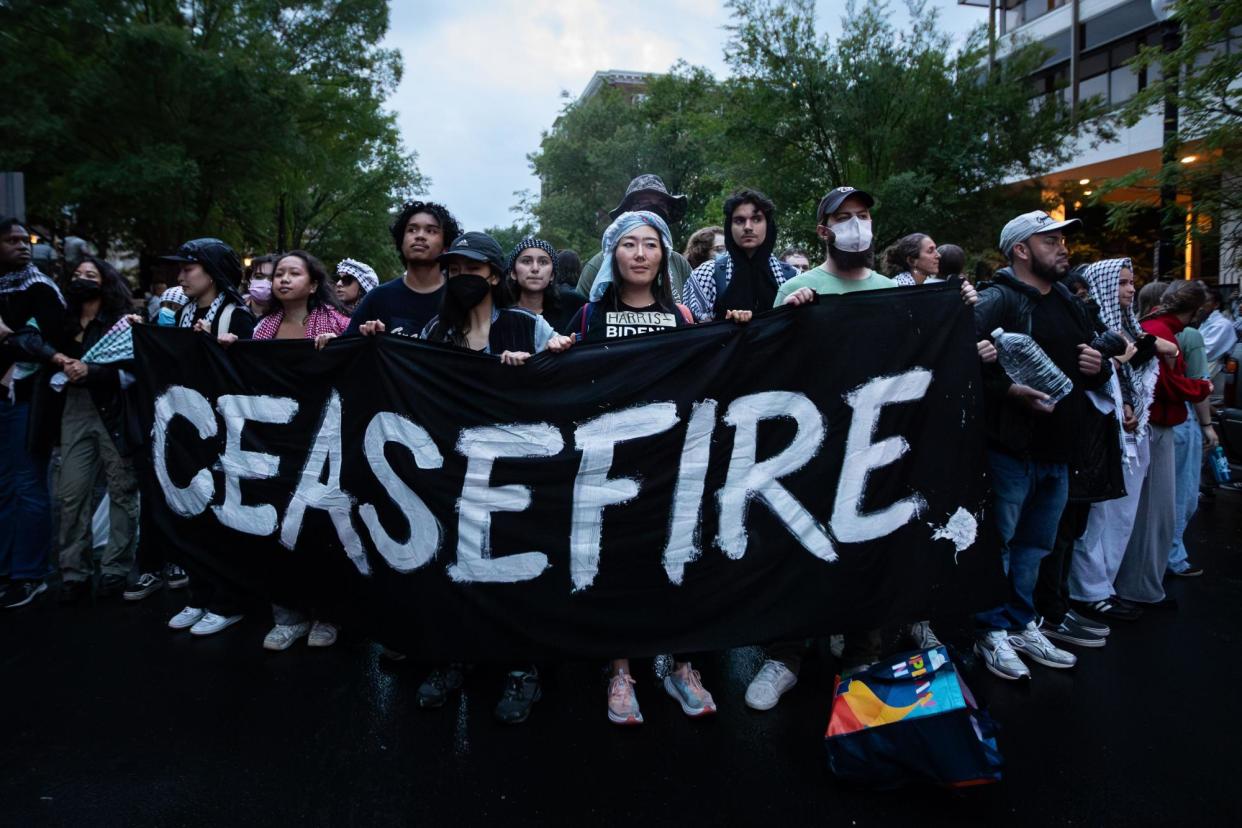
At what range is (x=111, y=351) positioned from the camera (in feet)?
15.3

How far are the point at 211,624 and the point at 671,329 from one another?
297cm

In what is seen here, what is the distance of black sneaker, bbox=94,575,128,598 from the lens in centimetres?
480

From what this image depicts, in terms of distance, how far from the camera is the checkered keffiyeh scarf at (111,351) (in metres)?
4.65

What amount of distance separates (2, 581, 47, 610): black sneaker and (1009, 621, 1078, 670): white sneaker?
5.45 metres

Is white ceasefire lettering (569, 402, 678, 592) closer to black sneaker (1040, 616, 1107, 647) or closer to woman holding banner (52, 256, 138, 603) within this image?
black sneaker (1040, 616, 1107, 647)

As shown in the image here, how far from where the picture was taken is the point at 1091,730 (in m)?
3.16

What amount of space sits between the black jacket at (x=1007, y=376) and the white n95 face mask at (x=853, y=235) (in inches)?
24.0

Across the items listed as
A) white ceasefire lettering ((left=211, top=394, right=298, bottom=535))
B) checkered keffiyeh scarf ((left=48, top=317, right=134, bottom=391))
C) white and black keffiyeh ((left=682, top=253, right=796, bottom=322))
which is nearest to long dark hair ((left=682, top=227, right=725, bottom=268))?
white and black keffiyeh ((left=682, top=253, right=796, bottom=322))

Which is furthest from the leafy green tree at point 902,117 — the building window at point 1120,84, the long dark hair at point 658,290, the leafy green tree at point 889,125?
the long dark hair at point 658,290

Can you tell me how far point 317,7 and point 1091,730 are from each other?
2041 cm

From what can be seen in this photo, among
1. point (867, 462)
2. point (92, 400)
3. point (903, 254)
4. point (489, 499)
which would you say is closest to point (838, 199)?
point (867, 462)

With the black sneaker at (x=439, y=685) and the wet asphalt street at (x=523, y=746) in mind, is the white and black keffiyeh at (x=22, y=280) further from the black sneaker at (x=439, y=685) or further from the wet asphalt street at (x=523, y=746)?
the black sneaker at (x=439, y=685)

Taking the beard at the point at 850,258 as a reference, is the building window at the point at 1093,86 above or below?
above

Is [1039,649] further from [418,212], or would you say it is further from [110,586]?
[110,586]
